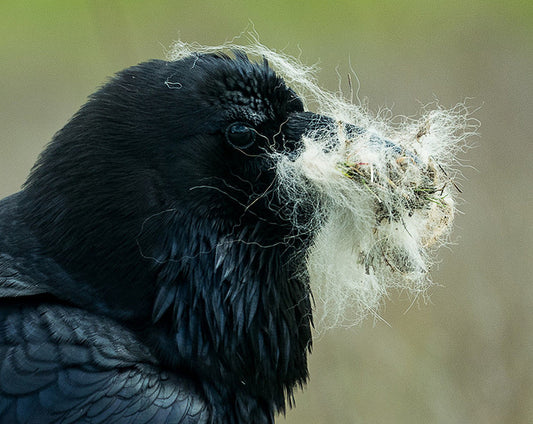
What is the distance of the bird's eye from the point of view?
7.31ft

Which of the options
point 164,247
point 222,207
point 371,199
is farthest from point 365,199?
point 164,247

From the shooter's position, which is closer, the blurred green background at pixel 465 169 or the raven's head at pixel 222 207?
the raven's head at pixel 222 207

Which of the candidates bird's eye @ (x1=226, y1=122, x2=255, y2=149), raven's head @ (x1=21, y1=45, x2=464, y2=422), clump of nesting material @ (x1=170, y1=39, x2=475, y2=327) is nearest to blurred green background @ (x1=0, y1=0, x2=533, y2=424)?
clump of nesting material @ (x1=170, y1=39, x2=475, y2=327)

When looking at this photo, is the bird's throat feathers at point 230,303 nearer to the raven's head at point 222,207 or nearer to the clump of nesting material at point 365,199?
the raven's head at point 222,207

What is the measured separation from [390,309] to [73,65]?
2.34m

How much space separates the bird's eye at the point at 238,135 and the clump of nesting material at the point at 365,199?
0.27ft

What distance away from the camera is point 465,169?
4.38 meters

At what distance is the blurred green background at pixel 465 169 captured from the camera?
4264 mm

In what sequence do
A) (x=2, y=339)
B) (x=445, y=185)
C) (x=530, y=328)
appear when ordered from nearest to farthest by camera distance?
(x=2, y=339), (x=445, y=185), (x=530, y=328)

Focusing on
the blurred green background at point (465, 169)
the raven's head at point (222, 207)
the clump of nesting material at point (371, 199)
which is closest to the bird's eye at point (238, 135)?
the raven's head at point (222, 207)

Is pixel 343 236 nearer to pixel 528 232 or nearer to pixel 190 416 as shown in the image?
pixel 190 416

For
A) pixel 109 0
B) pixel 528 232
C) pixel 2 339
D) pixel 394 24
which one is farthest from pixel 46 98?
pixel 2 339

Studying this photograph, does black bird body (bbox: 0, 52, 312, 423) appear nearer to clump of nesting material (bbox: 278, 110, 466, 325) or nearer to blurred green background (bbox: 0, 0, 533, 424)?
clump of nesting material (bbox: 278, 110, 466, 325)

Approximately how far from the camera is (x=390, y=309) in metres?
4.50
